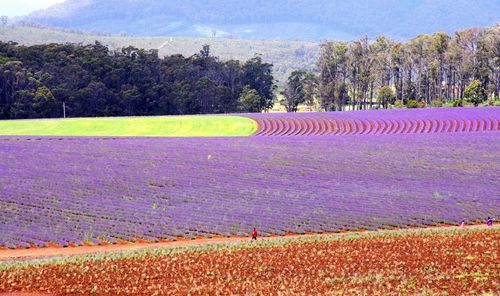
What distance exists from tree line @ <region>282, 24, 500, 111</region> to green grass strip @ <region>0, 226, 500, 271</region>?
297 feet

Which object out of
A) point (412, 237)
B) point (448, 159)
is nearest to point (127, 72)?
point (448, 159)

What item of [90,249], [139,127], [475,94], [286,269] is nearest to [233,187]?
[90,249]

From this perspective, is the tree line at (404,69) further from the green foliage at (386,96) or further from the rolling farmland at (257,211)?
the rolling farmland at (257,211)

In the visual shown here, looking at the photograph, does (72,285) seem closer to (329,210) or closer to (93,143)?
(329,210)

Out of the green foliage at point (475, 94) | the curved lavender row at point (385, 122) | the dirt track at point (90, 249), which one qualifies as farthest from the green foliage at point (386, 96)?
the dirt track at point (90, 249)

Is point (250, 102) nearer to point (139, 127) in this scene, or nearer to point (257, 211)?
point (139, 127)

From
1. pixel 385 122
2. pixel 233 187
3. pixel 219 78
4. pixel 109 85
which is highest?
pixel 219 78

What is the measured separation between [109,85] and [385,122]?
58245 mm

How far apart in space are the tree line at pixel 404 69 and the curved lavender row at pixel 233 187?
70.0 m

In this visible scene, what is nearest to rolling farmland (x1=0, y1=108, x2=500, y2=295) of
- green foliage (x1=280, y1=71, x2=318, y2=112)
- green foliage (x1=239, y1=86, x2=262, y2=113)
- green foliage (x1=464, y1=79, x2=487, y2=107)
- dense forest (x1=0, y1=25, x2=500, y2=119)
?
green foliage (x1=464, y1=79, x2=487, y2=107)

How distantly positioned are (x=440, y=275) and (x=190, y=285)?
5.91m

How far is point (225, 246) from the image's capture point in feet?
82.5

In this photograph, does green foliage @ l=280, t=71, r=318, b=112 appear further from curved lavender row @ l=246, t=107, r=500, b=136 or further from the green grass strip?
the green grass strip

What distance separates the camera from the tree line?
404 ft
